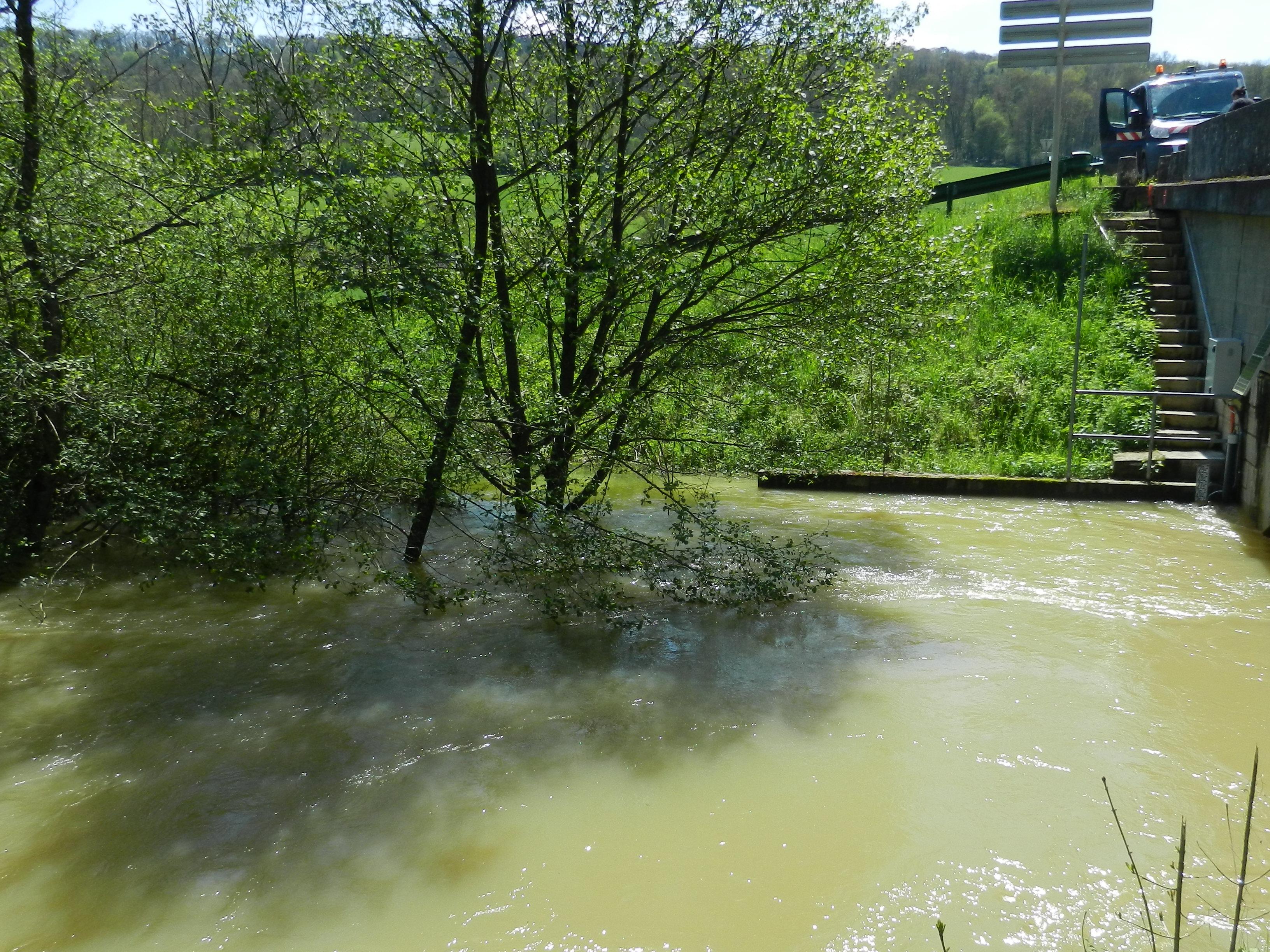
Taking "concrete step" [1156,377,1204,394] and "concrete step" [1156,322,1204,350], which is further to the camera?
"concrete step" [1156,322,1204,350]

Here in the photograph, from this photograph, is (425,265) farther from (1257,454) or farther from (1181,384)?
(1181,384)

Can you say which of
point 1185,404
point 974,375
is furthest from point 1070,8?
point 1185,404

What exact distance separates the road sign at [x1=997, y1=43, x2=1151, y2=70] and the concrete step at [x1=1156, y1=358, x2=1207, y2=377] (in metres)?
6.73

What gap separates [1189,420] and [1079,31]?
867 centimetres

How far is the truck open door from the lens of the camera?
754 inches

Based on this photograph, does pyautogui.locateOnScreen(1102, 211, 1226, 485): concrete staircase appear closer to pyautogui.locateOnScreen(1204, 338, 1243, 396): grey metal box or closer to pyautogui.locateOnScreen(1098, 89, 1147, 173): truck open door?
pyautogui.locateOnScreen(1204, 338, 1243, 396): grey metal box

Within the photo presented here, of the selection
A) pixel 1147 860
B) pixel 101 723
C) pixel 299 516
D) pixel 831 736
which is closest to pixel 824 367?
pixel 831 736

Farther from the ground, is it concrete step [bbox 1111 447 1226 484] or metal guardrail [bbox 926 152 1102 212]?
metal guardrail [bbox 926 152 1102 212]

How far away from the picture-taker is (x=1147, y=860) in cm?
526

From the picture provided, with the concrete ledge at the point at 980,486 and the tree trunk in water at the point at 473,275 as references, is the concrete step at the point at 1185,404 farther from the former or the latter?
the tree trunk in water at the point at 473,275

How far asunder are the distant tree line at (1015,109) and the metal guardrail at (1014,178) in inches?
434

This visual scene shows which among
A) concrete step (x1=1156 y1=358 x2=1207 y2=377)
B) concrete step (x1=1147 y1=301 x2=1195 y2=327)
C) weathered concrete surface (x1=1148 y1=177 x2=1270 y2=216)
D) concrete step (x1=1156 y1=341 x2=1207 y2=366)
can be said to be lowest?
concrete step (x1=1156 y1=358 x2=1207 y2=377)

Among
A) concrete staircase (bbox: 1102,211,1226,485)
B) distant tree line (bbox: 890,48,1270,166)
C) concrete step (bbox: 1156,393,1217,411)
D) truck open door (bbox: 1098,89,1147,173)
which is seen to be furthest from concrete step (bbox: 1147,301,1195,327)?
distant tree line (bbox: 890,48,1270,166)

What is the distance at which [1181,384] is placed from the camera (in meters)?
13.5
